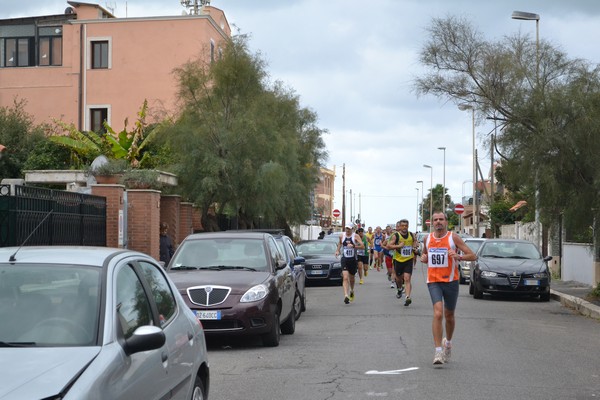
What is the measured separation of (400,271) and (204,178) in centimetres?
945

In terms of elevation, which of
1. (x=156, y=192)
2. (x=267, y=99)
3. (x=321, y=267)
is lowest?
(x=321, y=267)

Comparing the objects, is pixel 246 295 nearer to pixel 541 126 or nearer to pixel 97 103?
pixel 541 126

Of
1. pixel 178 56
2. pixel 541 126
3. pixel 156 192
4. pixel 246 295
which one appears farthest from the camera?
pixel 178 56

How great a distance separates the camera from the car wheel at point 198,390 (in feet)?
21.4

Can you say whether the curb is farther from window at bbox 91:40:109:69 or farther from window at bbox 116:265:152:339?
window at bbox 91:40:109:69

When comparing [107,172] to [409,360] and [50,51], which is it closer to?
[409,360]

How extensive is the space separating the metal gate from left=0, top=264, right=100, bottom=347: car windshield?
9153mm

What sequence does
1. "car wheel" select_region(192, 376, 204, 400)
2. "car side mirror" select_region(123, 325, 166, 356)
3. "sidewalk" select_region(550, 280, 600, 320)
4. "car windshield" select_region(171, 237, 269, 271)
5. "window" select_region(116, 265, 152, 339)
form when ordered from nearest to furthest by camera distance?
"car side mirror" select_region(123, 325, 166, 356) → "window" select_region(116, 265, 152, 339) → "car wheel" select_region(192, 376, 204, 400) → "car windshield" select_region(171, 237, 269, 271) → "sidewalk" select_region(550, 280, 600, 320)

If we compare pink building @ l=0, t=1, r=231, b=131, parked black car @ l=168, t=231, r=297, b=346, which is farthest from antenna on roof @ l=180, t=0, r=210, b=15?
parked black car @ l=168, t=231, r=297, b=346

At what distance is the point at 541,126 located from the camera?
62.9 ft

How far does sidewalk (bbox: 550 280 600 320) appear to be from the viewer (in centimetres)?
1884

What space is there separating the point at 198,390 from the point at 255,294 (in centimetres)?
552

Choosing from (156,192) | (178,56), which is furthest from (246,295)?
(178,56)

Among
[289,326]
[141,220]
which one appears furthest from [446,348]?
[141,220]
